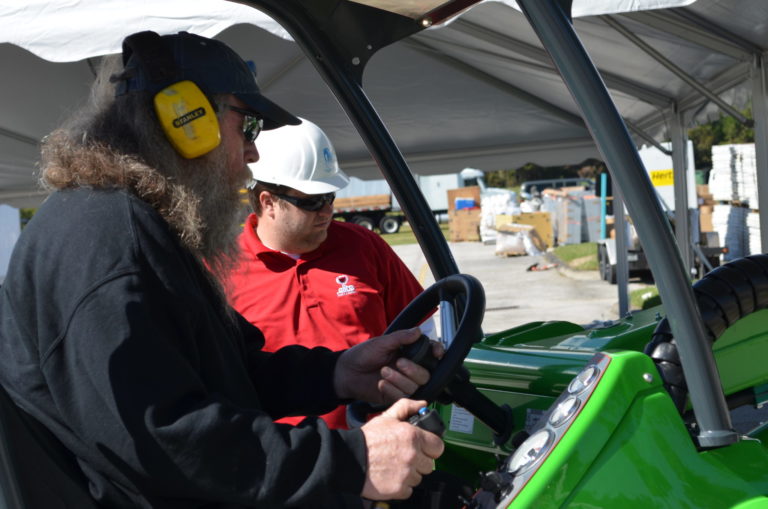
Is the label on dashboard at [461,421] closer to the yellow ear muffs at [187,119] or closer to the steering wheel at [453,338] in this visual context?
the steering wheel at [453,338]

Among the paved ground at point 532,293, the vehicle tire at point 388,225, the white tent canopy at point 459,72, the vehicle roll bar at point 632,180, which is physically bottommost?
the paved ground at point 532,293

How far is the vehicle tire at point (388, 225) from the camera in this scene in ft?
111

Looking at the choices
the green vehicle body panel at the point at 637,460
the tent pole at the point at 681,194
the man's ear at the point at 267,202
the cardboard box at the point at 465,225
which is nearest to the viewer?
the green vehicle body panel at the point at 637,460

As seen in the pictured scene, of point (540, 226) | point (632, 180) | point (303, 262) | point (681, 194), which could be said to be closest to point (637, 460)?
point (632, 180)

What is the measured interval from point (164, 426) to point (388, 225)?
32717 millimetres

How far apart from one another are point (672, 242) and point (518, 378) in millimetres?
767

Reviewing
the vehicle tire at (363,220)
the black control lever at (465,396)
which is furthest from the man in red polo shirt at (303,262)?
the vehicle tire at (363,220)

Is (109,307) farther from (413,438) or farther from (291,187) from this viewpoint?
(291,187)

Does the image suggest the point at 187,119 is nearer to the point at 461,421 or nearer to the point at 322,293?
the point at 461,421

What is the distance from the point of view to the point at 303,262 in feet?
10.5

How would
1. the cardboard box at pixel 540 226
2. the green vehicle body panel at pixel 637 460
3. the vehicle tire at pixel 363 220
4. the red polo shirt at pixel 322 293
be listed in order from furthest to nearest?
the vehicle tire at pixel 363 220 → the cardboard box at pixel 540 226 → the red polo shirt at pixel 322 293 → the green vehicle body panel at pixel 637 460

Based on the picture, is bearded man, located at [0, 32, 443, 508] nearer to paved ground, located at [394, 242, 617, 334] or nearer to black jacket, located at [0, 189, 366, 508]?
black jacket, located at [0, 189, 366, 508]

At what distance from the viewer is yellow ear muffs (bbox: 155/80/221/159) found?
58.4 inches

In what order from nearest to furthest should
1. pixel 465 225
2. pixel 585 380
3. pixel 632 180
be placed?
pixel 632 180, pixel 585 380, pixel 465 225
